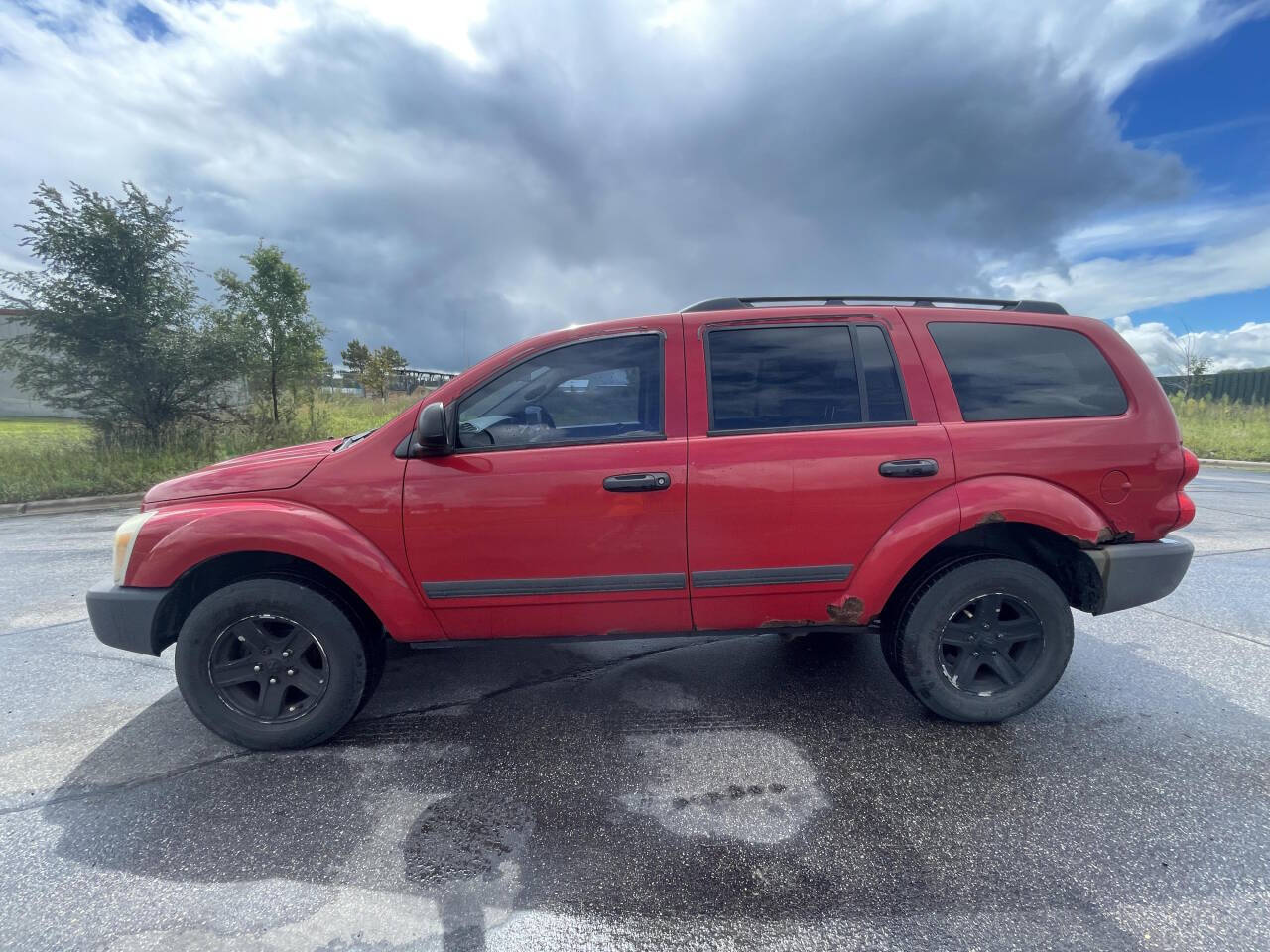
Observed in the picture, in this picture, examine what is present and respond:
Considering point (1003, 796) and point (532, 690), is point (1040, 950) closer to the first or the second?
point (1003, 796)

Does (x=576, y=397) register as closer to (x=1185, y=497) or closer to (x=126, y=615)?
(x=126, y=615)

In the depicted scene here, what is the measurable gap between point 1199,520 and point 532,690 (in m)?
8.30

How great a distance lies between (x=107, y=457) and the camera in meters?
11.4

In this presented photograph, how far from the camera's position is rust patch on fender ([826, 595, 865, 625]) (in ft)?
9.36

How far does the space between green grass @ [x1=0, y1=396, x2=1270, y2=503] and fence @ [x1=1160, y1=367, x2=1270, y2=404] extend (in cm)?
561

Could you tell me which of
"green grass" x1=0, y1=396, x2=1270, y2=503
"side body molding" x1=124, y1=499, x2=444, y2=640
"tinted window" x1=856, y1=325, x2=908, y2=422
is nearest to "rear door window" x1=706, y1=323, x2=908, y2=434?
"tinted window" x1=856, y1=325, x2=908, y2=422

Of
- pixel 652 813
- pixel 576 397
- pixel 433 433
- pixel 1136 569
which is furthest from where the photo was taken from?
pixel 576 397

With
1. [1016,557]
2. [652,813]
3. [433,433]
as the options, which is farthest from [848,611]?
[433,433]

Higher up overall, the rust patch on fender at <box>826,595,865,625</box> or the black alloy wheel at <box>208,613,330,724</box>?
the rust patch on fender at <box>826,595,865,625</box>

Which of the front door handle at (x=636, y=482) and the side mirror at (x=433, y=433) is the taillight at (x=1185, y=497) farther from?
the side mirror at (x=433, y=433)

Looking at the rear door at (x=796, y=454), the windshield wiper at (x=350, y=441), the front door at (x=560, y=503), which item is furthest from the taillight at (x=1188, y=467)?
the windshield wiper at (x=350, y=441)

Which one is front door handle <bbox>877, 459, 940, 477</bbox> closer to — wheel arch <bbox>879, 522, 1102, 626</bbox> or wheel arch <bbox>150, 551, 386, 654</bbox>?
wheel arch <bbox>879, 522, 1102, 626</bbox>

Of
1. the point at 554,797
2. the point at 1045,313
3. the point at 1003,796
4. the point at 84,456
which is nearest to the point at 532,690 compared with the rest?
the point at 554,797

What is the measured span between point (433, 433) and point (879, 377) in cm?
198
